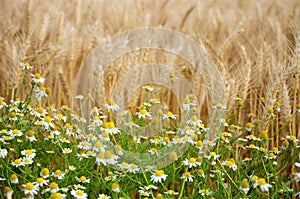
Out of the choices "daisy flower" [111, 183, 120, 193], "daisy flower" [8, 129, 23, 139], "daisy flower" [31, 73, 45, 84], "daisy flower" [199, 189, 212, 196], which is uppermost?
"daisy flower" [31, 73, 45, 84]

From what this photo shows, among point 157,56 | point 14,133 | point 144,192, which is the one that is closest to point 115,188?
point 144,192

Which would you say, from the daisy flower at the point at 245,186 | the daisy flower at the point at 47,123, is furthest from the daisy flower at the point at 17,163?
the daisy flower at the point at 245,186

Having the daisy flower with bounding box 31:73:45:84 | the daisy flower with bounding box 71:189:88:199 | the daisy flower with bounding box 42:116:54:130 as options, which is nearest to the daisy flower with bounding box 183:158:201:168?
the daisy flower with bounding box 71:189:88:199

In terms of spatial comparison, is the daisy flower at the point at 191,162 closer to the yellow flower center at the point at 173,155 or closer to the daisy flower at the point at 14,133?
the yellow flower center at the point at 173,155

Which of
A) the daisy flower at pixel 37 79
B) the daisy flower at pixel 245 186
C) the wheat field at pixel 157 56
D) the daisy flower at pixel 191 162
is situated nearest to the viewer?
the daisy flower at pixel 245 186

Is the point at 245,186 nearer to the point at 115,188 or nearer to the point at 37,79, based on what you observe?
the point at 115,188

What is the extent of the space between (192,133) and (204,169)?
0.10m

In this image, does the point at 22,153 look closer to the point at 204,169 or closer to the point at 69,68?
the point at 204,169

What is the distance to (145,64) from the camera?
5.54 ft

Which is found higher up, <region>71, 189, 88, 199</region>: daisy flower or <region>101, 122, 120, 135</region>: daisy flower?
<region>101, 122, 120, 135</region>: daisy flower

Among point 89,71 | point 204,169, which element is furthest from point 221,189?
point 89,71

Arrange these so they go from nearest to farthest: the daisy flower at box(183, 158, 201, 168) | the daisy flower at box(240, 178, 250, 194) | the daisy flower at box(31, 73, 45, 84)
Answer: the daisy flower at box(240, 178, 250, 194)
the daisy flower at box(183, 158, 201, 168)
the daisy flower at box(31, 73, 45, 84)

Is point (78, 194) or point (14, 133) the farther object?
point (14, 133)

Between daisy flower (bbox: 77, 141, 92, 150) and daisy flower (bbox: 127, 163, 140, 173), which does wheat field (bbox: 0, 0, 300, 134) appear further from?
daisy flower (bbox: 127, 163, 140, 173)
